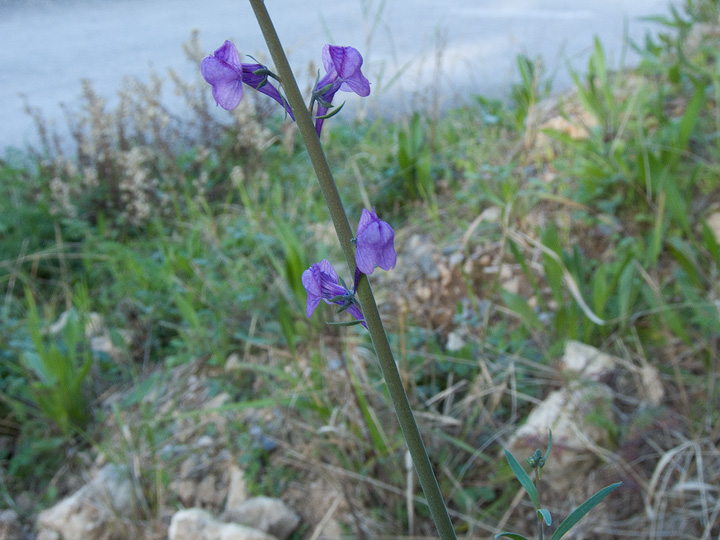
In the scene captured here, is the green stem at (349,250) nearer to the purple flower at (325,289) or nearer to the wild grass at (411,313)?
the purple flower at (325,289)

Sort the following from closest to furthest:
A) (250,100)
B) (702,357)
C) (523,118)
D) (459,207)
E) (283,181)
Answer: (702,357)
(459,207)
(523,118)
(283,181)
(250,100)

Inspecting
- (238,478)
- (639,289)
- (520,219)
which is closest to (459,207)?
(520,219)

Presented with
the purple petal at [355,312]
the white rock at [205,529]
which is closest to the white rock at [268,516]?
the white rock at [205,529]

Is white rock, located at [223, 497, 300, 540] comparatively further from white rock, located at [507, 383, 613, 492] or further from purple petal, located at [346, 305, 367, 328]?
purple petal, located at [346, 305, 367, 328]

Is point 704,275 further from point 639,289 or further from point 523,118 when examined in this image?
point 523,118

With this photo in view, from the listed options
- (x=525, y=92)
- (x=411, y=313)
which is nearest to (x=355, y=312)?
(x=411, y=313)
